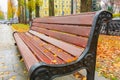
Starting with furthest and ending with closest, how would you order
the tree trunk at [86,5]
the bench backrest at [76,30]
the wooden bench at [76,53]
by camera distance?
1. the tree trunk at [86,5]
2. the bench backrest at [76,30]
3. the wooden bench at [76,53]

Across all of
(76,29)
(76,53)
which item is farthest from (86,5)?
(76,53)

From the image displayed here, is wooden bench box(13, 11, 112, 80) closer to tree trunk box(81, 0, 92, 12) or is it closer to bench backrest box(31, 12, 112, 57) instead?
bench backrest box(31, 12, 112, 57)

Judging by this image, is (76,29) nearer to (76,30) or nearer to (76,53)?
(76,30)

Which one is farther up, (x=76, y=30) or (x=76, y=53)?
(x=76, y=30)

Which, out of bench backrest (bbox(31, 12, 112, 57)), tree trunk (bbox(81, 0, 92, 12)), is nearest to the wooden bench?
bench backrest (bbox(31, 12, 112, 57))

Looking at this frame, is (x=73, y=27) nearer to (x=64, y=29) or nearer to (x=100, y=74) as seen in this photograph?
(x=64, y=29)

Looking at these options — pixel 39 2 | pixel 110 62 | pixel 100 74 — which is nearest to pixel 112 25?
pixel 110 62

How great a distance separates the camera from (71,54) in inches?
130

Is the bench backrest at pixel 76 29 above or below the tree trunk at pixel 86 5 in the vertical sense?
below

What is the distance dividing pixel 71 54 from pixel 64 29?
2.85 feet

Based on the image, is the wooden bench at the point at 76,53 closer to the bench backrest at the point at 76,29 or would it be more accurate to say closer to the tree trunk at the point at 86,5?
the bench backrest at the point at 76,29

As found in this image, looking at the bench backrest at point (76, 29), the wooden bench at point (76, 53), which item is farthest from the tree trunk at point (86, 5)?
the wooden bench at point (76, 53)

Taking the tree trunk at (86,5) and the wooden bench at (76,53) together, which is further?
the tree trunk at (86,5)

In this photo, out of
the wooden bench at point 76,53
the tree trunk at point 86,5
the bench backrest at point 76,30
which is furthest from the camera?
the tree trunk at point 86,5
